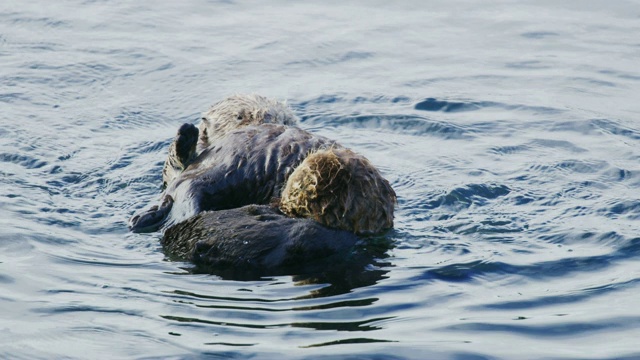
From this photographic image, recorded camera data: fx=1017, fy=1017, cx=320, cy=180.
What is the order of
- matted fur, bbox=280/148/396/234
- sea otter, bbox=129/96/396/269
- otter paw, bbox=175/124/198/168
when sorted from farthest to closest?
1. otter paw, bbox=175/124/198/168
2. matted fur, bbox=280/148/396/234
3. sea otter, bbox=129/96/396/269

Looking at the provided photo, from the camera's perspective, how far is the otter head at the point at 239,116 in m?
8.47

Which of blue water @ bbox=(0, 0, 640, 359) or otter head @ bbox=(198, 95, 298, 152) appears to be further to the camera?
otter head @ bbox=(198, 95, 298, 152)

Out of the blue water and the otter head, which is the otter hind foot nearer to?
the blue water

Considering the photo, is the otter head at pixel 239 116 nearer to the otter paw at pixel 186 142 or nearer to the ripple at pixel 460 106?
the otter paw at pixel 186 142

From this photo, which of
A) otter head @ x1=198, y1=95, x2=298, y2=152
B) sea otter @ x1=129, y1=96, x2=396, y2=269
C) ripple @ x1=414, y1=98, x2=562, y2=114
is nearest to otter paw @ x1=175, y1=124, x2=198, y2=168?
sea otter @ x1=129, y1=96, x2=396, y2=269

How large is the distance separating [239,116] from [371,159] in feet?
4.99

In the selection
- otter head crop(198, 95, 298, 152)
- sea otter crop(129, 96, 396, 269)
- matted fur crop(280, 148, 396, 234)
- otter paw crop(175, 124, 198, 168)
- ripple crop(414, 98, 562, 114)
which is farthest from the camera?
ripple crop(414, 98, 562, 114)

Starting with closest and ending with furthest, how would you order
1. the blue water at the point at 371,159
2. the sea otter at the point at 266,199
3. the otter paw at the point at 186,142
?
the blue water at the point at 371,159, the sea otter at the point at 266,199, the otter paw at the point at 186,142

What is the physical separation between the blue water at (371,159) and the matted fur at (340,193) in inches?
12.3

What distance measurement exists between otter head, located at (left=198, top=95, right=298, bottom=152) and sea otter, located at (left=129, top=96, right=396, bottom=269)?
0.95ft

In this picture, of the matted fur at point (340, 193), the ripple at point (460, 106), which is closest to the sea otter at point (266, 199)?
the matted fur at point (340, 193)

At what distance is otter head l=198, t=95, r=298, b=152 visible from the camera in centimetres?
847

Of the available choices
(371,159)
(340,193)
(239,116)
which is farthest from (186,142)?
(371,159)

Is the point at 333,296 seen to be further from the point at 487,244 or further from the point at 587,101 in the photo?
the point at 587,101
